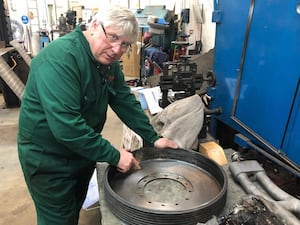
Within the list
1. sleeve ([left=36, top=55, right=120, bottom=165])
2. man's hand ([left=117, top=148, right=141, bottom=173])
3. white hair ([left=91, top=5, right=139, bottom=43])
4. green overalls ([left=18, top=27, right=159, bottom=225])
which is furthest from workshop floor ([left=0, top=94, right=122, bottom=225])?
white hair ([left=91, top=5, right=139, bottom=43])

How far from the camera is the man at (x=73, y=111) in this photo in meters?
0.93

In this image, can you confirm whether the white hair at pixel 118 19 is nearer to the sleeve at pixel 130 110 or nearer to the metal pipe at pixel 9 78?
the sleeve at pixel 130 110

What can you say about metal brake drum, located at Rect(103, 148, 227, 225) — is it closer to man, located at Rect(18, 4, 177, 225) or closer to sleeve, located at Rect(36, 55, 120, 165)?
man, located at Rect(18, 4, 177, 225)

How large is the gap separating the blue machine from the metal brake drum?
1.06ft

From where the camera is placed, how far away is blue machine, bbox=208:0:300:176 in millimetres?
1106

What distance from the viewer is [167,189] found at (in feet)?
3.50

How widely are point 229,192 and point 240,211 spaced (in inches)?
12.3

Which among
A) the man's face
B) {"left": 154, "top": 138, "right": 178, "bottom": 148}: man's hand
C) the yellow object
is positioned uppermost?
the man's face

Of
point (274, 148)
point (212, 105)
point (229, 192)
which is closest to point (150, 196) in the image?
point (229, 192)

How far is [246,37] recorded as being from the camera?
1.36m

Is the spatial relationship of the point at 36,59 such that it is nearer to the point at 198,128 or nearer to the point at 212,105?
the point at 198,128

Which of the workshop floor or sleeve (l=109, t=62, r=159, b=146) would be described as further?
the workshop floor

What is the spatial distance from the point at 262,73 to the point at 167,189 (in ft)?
2.18

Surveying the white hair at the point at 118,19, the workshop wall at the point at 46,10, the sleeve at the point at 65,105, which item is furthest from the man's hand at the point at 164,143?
the workshop wall at the point at 46,10
